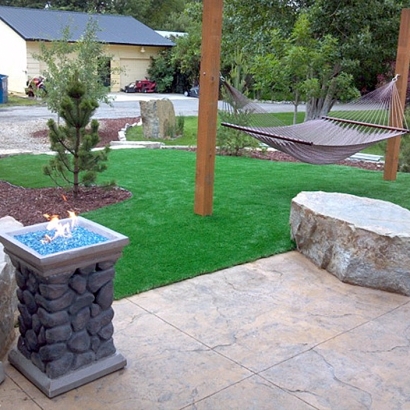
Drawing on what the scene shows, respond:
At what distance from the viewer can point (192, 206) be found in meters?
4.37

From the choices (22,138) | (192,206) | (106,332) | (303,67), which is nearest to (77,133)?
(192,206)

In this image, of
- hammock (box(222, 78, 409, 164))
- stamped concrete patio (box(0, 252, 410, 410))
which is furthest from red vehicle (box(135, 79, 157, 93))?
stamped concrete patio (box(0, 252, 410, 410))

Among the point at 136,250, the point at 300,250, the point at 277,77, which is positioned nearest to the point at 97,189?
the point at 136,250

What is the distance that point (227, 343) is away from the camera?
2414mm

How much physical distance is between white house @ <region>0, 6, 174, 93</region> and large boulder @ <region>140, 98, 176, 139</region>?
8970 millimetres

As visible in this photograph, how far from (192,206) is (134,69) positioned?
19919 mm

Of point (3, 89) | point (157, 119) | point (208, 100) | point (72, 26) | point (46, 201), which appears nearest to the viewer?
point (208, 100)

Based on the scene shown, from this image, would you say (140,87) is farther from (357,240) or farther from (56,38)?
(357,240)

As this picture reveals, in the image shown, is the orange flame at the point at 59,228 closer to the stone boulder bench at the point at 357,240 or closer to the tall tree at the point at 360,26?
the stone boulder bench at the point at 357,240

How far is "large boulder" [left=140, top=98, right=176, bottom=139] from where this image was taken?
9.37 metres

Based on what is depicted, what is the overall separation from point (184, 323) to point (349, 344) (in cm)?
79

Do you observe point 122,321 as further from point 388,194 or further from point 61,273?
point 388,194

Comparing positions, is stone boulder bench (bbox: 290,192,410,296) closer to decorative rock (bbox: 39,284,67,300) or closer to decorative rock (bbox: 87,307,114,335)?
decorative rock (bbox: 87,307,114,335)

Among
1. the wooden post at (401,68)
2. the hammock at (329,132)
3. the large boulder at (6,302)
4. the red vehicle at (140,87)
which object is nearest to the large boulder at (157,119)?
the hammock at (329,132)
